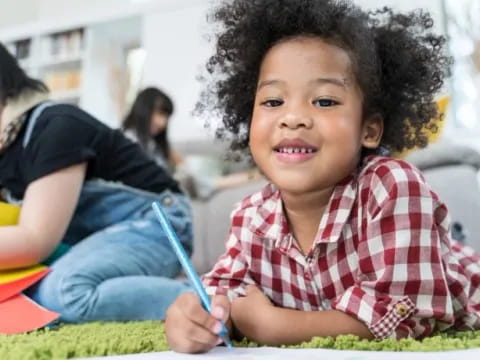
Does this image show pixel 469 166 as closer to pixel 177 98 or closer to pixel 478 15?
pixel 478 15

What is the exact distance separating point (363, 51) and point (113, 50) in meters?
3.00

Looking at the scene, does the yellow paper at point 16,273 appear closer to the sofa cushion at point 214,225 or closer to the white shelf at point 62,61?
the sofa cushion at point 214,225

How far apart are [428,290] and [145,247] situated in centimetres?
59

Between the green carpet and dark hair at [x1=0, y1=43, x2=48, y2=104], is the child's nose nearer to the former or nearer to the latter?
the green carpet

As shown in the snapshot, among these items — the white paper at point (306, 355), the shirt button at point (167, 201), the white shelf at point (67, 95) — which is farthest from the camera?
the white shelf at point (67, 95)

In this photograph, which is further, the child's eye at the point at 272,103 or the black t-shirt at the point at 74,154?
the black t-shirt at the point at 74,154

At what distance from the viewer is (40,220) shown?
921 millimetres

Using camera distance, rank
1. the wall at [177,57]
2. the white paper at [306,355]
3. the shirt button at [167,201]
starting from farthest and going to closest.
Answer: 1. the wall at [177,57]
2. the shirt button at [167,201]
3. the white paper at [306,355]

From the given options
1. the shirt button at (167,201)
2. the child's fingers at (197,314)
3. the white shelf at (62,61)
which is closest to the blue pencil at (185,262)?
the child's fingers at (197,314)

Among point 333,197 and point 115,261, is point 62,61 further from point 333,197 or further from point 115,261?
point 333,197

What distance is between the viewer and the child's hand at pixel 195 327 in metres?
0.55

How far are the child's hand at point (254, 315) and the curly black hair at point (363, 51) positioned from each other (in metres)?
0.29

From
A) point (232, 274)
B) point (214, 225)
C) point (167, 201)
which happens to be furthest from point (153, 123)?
point (232, 274)

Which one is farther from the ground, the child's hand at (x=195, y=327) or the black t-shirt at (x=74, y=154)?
the black t-shirt at (x=74, y=154)
